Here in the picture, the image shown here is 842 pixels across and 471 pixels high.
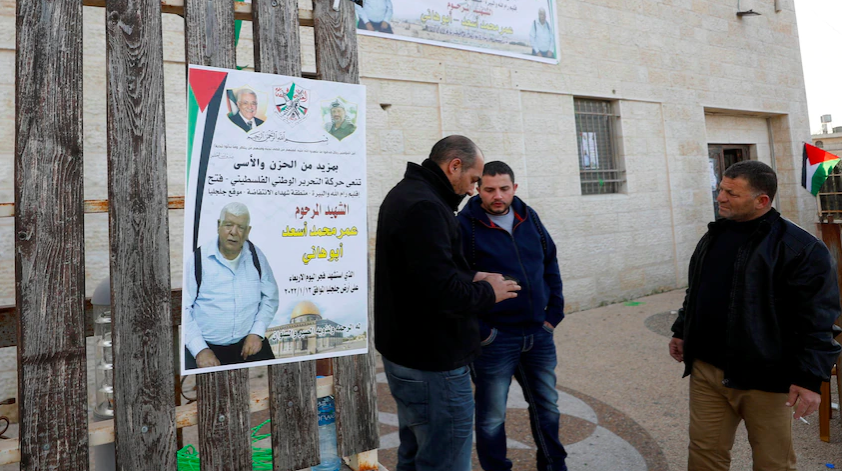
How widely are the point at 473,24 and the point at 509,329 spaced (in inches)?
206

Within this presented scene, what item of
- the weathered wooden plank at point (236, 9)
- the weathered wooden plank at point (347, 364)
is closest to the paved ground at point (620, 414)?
the weathered wooden plank at point (347, 364)

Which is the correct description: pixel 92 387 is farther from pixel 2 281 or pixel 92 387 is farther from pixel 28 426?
pixel 28 426

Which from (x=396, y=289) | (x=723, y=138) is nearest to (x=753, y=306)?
(x=396, y=289)

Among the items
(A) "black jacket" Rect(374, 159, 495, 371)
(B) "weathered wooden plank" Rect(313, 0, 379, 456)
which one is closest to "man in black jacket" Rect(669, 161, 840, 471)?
(A) "black jacket" Rect(374, 159, 495, 371)

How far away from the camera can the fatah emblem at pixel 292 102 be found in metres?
2.03

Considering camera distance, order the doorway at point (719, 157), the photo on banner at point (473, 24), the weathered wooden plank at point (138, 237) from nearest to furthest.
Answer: the weathered wooden plank at point (138, 237), the photo on banner at point (473, 24), the doorway at point (719, 157)

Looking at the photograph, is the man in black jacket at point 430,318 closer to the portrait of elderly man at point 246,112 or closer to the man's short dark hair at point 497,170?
the portrait of elderly man at point 246,112

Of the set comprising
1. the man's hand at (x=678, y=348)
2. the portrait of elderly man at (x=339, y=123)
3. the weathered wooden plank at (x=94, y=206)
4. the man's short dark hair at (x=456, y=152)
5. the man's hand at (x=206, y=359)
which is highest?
the portrait of elderly man at (x=339, y=123)

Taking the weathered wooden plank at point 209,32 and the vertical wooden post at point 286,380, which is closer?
the weathered wooden plank at point 209,32

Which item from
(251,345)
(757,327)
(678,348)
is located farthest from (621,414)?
(251,345)

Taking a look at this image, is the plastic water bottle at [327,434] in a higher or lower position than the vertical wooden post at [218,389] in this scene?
lower

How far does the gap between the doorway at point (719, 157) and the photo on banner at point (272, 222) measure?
940 cm

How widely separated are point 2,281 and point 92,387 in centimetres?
114

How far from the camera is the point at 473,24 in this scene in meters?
7.19
